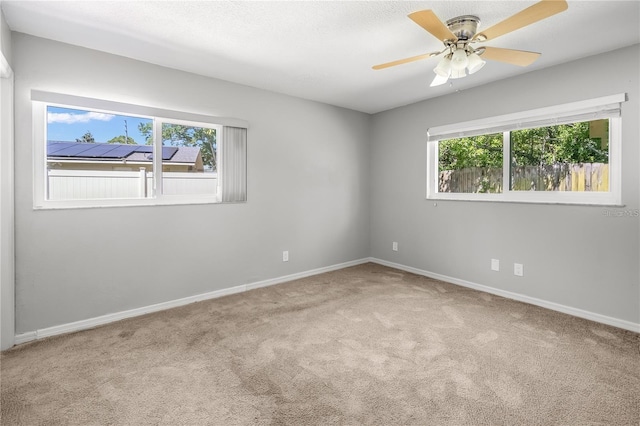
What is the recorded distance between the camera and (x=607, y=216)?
276cm

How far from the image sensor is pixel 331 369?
2.06 m

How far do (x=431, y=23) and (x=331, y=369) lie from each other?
7.22ft

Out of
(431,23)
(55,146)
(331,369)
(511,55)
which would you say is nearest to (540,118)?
(511,55)

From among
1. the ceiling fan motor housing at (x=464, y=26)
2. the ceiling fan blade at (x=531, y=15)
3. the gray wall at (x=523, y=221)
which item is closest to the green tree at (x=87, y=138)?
the ceiling fan motor housing at (x=464, y=26)

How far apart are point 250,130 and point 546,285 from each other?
140 inches

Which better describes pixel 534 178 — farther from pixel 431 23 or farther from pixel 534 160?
pixel 431 23

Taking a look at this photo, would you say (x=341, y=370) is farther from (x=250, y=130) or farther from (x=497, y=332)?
(x=250, y=130)

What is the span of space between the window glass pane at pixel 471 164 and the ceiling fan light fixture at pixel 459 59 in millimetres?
1844

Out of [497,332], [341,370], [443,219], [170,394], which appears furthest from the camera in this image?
[443,219]

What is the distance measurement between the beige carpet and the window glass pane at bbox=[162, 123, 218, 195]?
125 cm

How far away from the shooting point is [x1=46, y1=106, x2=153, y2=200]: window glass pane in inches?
103

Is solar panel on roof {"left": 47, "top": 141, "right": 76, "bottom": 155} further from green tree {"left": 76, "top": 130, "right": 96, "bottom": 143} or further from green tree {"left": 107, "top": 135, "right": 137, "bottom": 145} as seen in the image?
green tree {"left": 107, "top": 135, "right": 137, "bottom": 145}

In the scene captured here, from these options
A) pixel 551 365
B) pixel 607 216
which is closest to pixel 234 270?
pixel 551 365

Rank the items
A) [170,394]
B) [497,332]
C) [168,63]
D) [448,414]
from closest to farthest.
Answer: [448,414] → [170,394] → [497,332] → [168,63]
